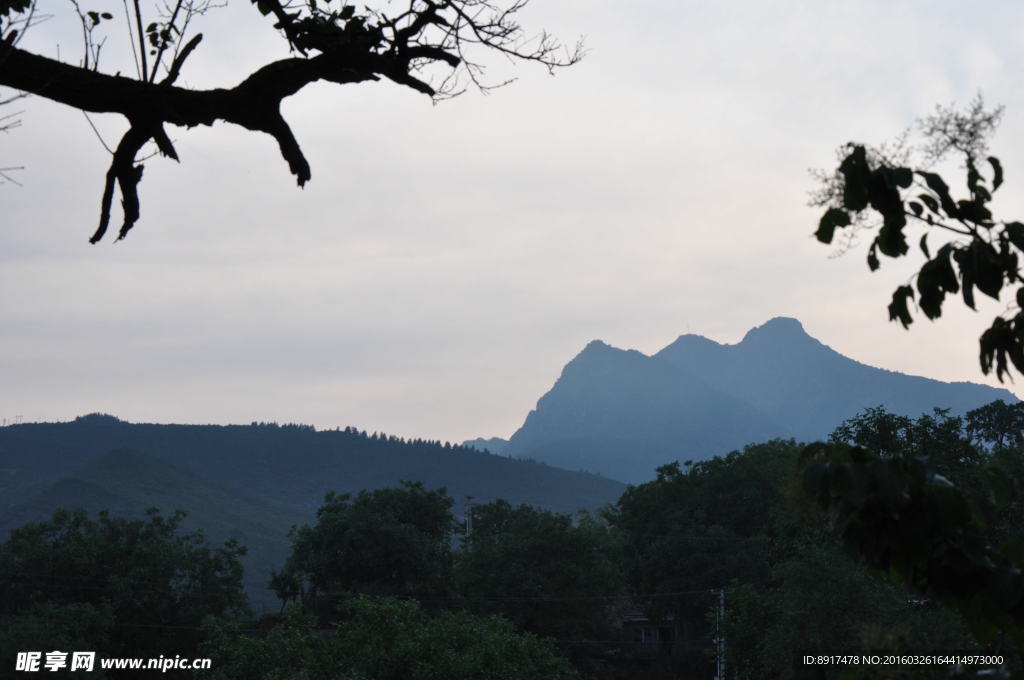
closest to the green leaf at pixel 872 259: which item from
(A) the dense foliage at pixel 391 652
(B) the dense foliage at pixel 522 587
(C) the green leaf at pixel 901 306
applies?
(C) the green leaf at pixel 901 306

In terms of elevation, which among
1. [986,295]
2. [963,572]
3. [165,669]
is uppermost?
[986,295]

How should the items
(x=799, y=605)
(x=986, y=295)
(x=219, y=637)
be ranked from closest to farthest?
1. (x=986, y=295)
2. (x=799, y=605)
3. (x=219, y=637)

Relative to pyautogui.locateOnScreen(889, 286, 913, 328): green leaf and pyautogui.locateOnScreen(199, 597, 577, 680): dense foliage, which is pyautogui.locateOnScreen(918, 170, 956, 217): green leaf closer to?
pyautogui.locateOnScreen(889, 286, 913, 328): green leaf

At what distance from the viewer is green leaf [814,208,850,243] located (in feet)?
9.82

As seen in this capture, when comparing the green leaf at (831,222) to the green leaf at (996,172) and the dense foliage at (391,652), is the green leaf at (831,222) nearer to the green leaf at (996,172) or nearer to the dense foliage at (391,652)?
the green leaf at (996,172)

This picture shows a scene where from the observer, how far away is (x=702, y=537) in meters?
60.3

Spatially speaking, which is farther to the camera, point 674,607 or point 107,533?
point 674,607

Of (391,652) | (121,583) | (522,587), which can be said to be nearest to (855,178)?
(391,652)

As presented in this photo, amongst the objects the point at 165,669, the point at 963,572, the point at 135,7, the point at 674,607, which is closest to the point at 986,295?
the point at 963,572

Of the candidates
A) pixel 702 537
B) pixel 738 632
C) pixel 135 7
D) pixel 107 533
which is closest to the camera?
pixel 135 7

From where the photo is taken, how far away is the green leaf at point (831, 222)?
2.99 meters

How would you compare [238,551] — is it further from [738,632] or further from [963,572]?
[963,572]

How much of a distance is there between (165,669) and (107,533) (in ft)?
38.5

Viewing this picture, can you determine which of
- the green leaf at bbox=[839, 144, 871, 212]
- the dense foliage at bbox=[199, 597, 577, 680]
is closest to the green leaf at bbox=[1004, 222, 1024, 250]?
the green leaf at bbox=[839, 144, 871, 212]
